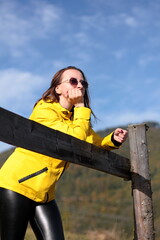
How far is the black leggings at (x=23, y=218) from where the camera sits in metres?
2.76

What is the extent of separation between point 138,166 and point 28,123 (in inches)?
61.2

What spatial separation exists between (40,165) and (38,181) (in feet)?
0.35

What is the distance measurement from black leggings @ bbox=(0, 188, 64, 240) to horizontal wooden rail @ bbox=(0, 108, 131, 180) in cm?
40

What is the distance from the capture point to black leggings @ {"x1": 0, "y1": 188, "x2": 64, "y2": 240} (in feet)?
9.05

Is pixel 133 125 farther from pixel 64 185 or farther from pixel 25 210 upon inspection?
pixel 64 185

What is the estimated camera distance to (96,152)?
3137 millimetres

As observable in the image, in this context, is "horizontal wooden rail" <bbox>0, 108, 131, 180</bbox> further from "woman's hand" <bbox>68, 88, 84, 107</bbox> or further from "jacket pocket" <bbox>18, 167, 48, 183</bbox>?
"woman's hand" <bbox>68, 88, 84, 107</bbox>

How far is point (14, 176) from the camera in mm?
2781

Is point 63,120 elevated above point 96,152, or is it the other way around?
point 63,120

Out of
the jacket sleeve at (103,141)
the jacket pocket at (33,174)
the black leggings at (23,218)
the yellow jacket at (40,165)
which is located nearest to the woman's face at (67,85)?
the yellow jacket at (40,165)

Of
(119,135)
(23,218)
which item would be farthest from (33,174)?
(119,135)

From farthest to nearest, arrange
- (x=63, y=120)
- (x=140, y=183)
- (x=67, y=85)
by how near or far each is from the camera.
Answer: (x=140, y=183), (x=67, y=85), (x=63, y=120)

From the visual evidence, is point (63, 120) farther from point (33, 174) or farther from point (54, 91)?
point (33, 174)

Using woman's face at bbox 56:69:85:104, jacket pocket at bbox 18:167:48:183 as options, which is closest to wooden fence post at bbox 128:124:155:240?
woman's face at bbox 56:69:85:104
